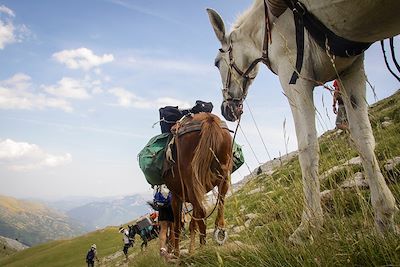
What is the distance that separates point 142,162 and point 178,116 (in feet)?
4.18

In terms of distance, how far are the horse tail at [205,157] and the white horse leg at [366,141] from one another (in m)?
2.63

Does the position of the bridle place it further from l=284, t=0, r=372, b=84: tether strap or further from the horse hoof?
the horse hoof

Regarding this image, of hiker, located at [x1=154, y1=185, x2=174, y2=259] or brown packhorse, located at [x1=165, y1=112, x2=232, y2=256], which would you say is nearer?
brown packhorse, located at [x1=165, y1=112, x2=232, y2=256]

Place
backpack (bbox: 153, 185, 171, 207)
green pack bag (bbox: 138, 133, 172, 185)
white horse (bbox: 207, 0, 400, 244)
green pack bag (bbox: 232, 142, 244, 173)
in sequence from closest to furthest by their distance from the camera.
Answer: white horse (bbox: 207, 0, 400, 244), green pack bag (bbox: 138, 133, 172, 185), green pack bag (bbox: 232, 142, 244, 173), backpack (bbox: 153, 185, 171, 207)

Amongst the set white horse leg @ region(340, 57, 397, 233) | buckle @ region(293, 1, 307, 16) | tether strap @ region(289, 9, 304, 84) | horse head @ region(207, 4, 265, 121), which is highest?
horse head @ region(207, 4, 265, 121)

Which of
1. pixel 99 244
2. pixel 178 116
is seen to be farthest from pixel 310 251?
pixel 99 244

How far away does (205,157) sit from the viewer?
548cm

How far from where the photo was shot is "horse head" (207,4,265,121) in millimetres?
4430

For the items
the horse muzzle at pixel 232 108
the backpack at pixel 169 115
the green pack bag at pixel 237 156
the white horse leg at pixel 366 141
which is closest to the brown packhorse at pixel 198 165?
the horse muzzle at pixel 232 108

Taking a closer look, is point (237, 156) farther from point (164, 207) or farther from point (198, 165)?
point (164, 207)

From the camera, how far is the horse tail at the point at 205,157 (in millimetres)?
5359

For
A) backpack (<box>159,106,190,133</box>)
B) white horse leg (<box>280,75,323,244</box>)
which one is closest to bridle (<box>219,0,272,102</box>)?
white horse leg (<box>280,75,323,244</box>)

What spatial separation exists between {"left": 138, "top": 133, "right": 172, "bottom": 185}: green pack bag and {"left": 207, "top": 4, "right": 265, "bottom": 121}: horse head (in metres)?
1.42

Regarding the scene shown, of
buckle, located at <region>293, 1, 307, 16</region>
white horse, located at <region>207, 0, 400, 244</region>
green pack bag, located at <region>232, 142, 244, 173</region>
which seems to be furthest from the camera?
green pack bag, located at <region>232, 142, 244, 173</region>
